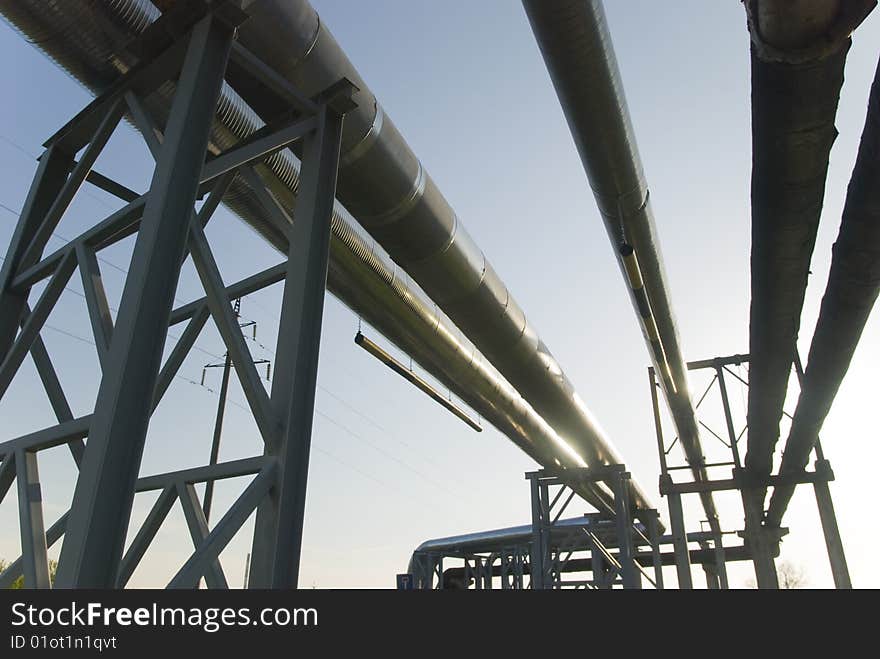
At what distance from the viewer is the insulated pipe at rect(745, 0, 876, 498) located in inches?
112

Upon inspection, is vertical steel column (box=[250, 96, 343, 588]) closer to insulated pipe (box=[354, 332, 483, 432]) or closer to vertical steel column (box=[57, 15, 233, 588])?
vertical steel column (box=[57, 15, 233, 588])

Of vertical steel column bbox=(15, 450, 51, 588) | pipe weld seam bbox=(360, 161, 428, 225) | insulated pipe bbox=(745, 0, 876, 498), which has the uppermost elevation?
pipe weld seam bbox=(360, 161, 428, 225)

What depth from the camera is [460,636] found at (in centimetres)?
187

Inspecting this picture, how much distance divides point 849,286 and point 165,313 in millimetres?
5146

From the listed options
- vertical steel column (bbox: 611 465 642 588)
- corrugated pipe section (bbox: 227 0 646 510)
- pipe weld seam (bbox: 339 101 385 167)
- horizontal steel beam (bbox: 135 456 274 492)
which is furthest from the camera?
vertical steel column (bbox: 611 465 642 588)

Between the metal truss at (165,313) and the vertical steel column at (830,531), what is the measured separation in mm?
10074

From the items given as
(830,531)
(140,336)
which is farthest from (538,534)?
(140,336)

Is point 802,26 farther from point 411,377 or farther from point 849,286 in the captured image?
point 411,377

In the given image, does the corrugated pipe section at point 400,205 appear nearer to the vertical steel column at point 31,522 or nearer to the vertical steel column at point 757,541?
the vertical steel column at point 31,522

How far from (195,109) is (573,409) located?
29.4 ft

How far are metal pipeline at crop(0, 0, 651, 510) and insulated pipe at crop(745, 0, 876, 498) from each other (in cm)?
292

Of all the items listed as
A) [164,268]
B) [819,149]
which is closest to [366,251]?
[164,268]

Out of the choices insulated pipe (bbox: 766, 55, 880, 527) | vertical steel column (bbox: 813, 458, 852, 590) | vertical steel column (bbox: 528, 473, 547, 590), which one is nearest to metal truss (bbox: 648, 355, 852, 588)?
vertical steel column (bbox: 813, 458, 852, 590)

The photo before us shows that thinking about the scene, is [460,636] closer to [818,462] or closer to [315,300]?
[315,300]
